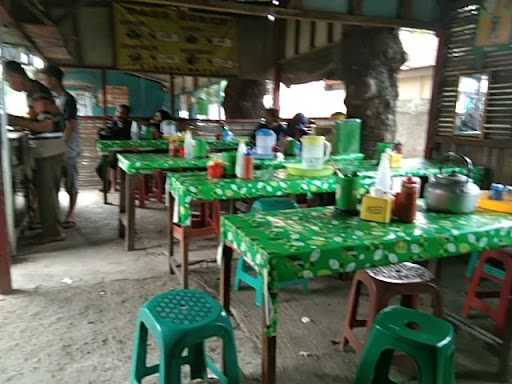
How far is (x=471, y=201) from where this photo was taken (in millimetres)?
1914

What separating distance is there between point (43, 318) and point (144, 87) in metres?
7.00

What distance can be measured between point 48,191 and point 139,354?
278cm

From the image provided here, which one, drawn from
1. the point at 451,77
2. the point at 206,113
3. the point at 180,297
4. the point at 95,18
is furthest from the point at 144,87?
the point at 180,297

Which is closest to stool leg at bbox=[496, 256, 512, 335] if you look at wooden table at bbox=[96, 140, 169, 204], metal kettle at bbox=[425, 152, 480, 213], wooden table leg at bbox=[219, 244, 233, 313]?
metal kettle at bbox=[425, 152, 480, 213]

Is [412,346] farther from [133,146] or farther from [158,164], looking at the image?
[133,146]

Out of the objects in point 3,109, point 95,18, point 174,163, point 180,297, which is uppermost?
point 95,18

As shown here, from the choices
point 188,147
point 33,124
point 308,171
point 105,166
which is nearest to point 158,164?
point 188,147

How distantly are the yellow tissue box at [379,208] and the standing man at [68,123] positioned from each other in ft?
11.7

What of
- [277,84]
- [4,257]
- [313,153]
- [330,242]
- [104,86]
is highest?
[277,84]

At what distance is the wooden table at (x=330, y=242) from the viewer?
1.42m

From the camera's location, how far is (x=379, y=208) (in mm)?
1744

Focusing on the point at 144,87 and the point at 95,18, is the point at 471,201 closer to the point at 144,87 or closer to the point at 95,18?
the point at 95,18

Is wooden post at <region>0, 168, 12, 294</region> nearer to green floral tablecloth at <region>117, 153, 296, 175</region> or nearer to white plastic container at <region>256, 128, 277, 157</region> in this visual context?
green floral tablecloth at <region>117, 153, 296, 175</region>

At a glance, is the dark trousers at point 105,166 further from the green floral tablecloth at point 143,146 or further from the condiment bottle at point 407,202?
the condiment bottle at point 407,202
